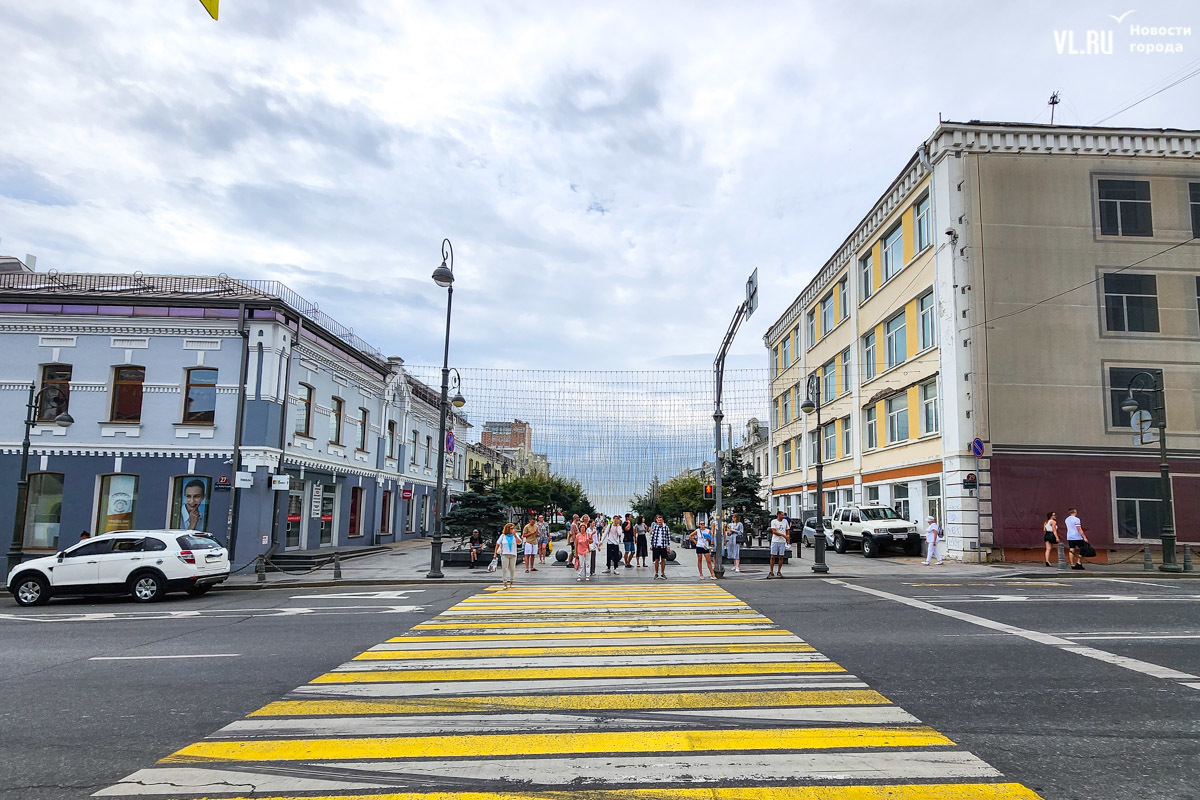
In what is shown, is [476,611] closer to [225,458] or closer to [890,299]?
[225,458]

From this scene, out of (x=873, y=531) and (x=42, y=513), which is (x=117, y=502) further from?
(x=873, y=531)

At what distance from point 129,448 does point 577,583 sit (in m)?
16.0

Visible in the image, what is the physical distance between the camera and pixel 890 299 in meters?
30.5

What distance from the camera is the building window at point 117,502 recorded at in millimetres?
23078

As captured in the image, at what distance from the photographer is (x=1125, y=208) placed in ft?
82.4

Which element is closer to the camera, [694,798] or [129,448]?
[694,798]

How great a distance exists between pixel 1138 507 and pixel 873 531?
28.0 feet

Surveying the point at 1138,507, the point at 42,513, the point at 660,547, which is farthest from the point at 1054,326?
the point at 42,513

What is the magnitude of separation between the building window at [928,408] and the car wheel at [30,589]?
2763 cm

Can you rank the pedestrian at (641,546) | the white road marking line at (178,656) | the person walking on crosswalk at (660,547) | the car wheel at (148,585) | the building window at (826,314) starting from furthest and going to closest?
1. the building window at (826,314)
2. the pedestrian at (641,546)
3. the person walking on crosswalk at (660,547)
4. the car wheel at (148,585)
5. the white road marking line at (178,656)

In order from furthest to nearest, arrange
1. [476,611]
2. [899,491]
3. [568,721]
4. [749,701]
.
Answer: [899,491] → [476,611] → [749,701] → [568,721]

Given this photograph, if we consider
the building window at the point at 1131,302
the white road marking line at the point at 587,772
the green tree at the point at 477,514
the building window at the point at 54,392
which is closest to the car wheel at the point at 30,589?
the building window at the point at 54,392

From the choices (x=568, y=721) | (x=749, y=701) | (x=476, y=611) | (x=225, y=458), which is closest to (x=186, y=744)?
(x=568, y=721)

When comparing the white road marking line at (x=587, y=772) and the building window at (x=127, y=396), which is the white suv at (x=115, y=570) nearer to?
the building window at (x=127, y=396)
